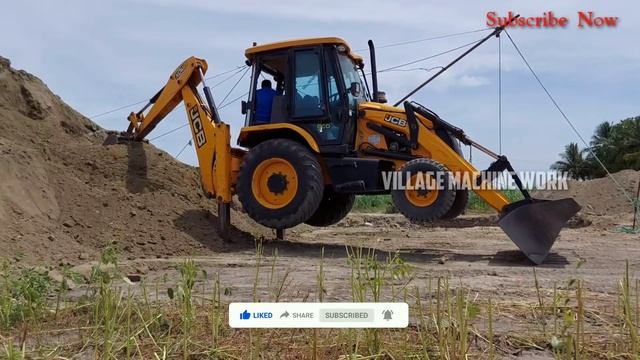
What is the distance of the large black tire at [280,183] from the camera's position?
8.36 m

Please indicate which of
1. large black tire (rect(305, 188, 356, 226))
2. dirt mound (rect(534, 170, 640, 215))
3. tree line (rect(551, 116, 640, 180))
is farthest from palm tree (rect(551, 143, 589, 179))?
large black tire (rect(305, 188, 356, 226))

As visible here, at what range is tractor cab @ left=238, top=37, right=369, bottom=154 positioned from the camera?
8461mm

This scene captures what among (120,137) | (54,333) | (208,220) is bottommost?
(54,333)

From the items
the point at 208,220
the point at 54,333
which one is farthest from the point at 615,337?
the point at 208,220

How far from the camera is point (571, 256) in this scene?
8.00 metres

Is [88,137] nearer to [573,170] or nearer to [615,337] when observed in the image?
[615,337]

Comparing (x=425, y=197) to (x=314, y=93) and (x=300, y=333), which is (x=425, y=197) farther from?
(x=300, y=333)

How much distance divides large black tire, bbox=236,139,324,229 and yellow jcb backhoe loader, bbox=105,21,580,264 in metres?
0.01

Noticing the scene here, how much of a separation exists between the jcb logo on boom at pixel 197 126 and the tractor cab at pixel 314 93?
0.63 meters

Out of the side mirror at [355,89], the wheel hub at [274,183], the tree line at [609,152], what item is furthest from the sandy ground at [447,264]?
the tree line at [609,152]

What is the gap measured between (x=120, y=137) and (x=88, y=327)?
23.8 ft

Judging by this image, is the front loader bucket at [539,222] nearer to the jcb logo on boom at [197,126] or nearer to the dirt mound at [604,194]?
the jcb logo on boom at [197,126]

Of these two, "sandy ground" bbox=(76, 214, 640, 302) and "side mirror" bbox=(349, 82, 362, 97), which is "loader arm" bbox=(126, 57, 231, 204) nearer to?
"sandy ground" bbox=(76, 214, 640, 302)

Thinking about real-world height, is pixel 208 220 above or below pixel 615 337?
above
